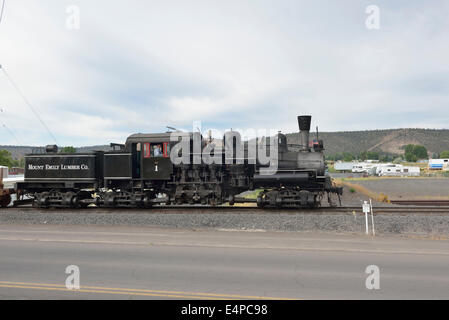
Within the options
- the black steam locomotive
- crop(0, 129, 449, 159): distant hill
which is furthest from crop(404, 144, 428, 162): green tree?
the black steam locomotive

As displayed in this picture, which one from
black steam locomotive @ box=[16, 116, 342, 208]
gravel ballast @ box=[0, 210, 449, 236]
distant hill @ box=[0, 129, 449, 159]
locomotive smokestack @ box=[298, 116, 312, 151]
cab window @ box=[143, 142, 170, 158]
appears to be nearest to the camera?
gravel ballast @ box=[0, 210, 449, 236]

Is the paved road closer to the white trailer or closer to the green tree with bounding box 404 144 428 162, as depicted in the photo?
the white trailer

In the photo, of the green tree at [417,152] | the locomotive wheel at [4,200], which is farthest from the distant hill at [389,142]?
the locomotive wheel at [4,200]

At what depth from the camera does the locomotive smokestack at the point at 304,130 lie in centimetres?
1562

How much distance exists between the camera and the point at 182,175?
15.9m

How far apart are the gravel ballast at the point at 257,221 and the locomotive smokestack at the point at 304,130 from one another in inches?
158

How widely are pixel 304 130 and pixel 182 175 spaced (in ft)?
21.5

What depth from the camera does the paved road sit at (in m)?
6.06

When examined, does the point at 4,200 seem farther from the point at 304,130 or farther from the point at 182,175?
the point at 304,130

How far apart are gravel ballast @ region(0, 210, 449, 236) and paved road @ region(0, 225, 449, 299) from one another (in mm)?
1107

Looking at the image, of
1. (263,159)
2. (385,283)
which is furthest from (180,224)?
(385,283)

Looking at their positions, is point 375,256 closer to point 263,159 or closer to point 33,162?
point 263,159

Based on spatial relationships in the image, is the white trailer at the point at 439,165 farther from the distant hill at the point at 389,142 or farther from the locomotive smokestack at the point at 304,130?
the locomotive smokestack at the point at 304,130

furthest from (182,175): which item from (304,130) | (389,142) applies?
(389,142)
